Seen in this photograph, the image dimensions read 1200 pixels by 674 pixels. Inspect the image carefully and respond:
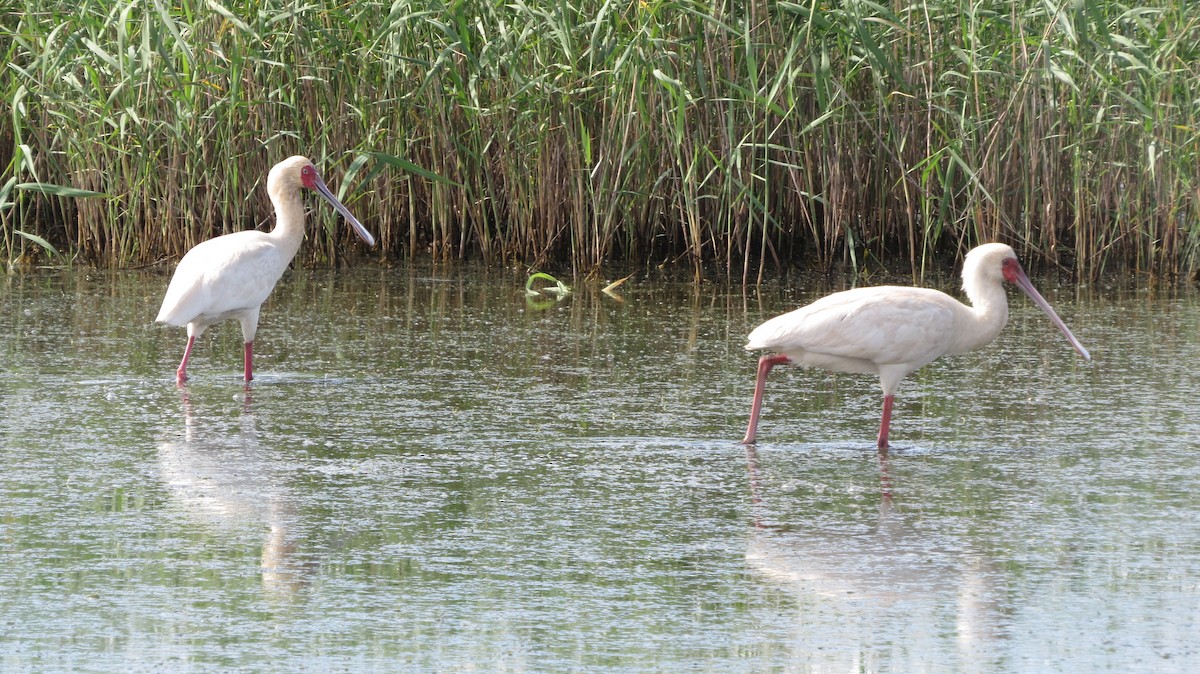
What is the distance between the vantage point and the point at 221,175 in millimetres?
→ 10742

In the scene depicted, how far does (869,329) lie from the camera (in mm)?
6125

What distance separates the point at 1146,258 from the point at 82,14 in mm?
6376

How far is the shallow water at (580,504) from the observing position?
13.0 feet

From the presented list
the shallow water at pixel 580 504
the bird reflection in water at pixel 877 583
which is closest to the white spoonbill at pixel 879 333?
the shallow water at pixel 580 504

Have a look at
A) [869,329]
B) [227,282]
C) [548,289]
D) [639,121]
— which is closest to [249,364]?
[227,282]

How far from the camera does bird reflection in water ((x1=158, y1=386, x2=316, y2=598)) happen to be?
459cm

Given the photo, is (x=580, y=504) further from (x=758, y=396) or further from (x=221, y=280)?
(x=221, y=280)

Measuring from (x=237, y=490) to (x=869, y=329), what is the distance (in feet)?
7.24

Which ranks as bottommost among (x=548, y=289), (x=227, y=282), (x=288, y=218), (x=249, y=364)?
(x=548, y=289)

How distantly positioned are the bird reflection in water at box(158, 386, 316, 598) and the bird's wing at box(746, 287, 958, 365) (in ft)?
5.86

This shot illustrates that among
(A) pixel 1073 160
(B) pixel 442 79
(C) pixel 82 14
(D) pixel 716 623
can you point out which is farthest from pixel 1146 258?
(D) pixel 716 623

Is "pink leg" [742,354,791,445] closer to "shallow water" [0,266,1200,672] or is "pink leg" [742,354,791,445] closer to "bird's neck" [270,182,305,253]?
"shallow water" [0,266,1200,672]

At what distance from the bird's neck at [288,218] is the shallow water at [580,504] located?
0.52 metres

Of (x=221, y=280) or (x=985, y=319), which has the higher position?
(x=985, y=319)
